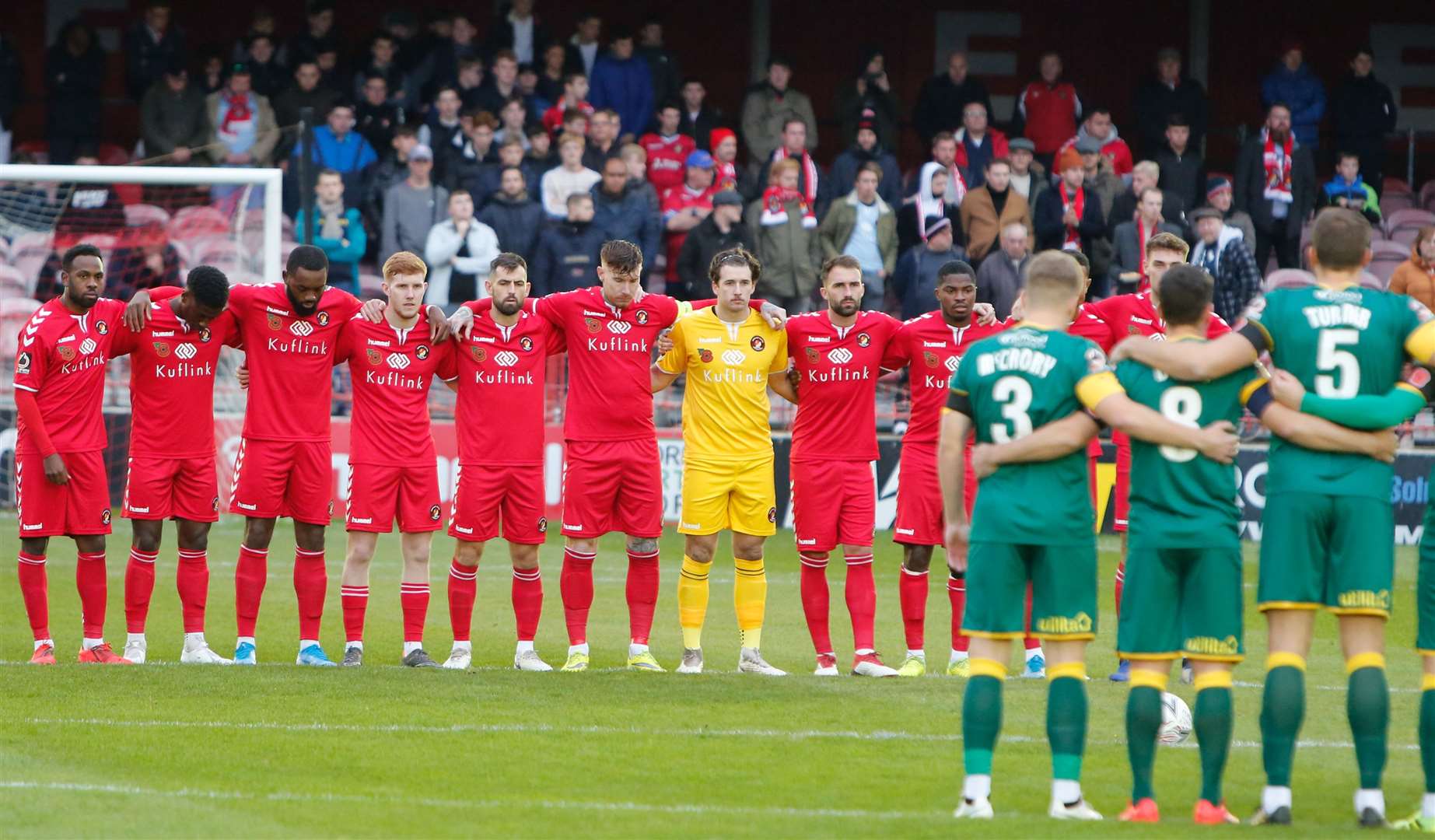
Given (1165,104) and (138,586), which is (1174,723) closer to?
(138,586)

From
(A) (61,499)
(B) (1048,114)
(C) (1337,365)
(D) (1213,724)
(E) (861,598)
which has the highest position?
(B) (1048,114)

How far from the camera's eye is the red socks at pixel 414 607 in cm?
1116

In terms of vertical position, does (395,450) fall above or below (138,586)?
above

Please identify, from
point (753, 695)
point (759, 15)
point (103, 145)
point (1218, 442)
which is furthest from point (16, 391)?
point (759, 15)

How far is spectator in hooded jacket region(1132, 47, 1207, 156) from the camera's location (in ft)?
74.8

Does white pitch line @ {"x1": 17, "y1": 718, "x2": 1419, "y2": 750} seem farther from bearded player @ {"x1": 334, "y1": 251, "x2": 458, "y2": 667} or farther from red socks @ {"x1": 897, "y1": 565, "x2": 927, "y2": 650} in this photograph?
red socks @ {"x1": 897, "y1": 565, "x2": 927, "y2": 650}

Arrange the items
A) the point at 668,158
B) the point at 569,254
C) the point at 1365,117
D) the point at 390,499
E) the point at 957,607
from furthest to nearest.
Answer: the point at 1365,117
the point at 668,158
the point at 569,254
the point at 957,607
the point at 390,499

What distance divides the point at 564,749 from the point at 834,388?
3.39 m

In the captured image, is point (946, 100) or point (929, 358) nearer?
point (929, 358)

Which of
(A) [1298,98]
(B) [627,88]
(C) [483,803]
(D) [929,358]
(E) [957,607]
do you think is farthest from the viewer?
(A) [1298,98]

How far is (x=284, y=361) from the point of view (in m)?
11.2

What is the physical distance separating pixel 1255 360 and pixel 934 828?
2226 millimetres

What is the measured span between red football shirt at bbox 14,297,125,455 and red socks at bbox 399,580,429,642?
6.84 feet

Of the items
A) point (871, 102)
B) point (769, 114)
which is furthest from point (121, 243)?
point (871, 102)
